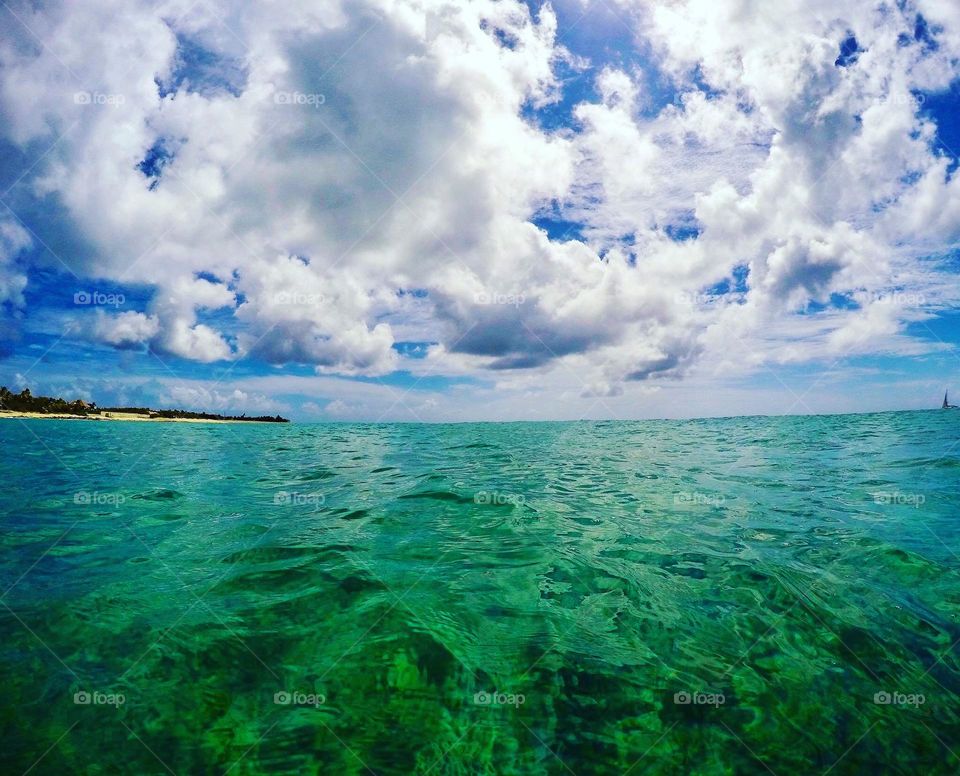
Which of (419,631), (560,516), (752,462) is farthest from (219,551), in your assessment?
(752,462)

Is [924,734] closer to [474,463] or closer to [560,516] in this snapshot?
[560,516]

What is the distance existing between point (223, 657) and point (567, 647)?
3.87 m

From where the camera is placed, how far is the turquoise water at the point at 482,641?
13.3 feet

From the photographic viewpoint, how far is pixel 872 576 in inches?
292

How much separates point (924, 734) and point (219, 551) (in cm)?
990

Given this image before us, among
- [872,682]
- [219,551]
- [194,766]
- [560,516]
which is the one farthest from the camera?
[560,516]

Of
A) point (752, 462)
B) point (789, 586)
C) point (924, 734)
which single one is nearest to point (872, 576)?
point (789, 586)

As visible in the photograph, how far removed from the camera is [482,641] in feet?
18.1

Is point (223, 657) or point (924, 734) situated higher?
point (223, 657)

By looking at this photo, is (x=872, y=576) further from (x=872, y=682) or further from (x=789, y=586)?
(x=872, y=682)

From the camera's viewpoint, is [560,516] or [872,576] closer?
[872,576]

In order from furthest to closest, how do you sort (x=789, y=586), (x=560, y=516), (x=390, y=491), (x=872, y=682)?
1. (x=390, y=491)
2. (x=560, y=516)
3. (x=789, y=586)
4. (x=872, y=682)

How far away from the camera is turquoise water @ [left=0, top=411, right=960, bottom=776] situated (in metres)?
4.05

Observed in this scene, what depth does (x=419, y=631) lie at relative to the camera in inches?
221
